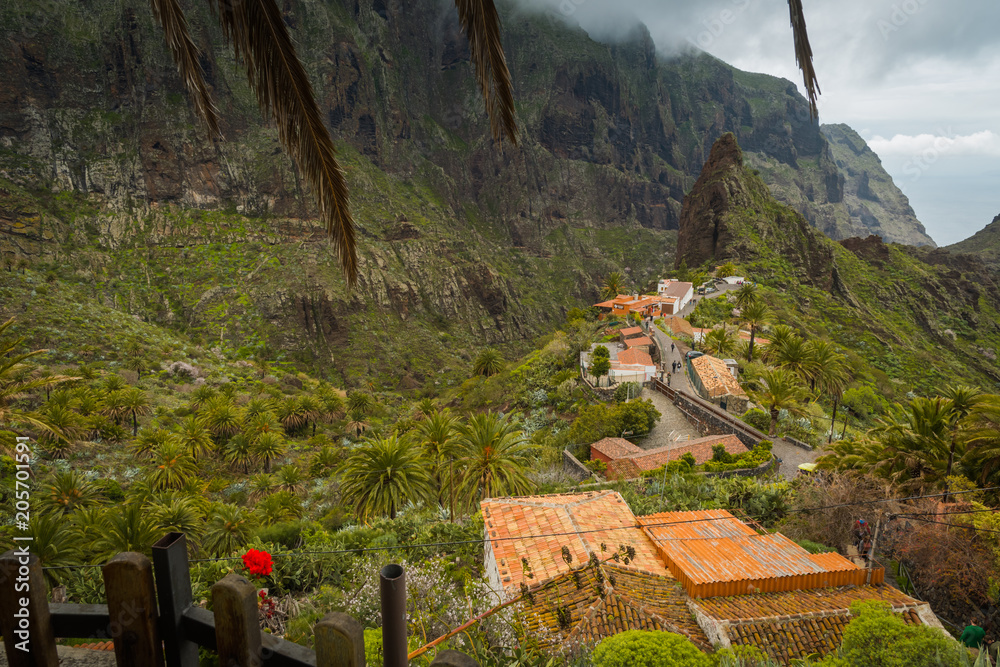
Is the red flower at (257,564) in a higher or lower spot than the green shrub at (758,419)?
higher

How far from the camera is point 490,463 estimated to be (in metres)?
18.6

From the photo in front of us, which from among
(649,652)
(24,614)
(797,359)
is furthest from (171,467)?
(797,359)

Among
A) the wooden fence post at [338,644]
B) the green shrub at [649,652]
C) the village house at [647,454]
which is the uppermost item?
the wooden fence post at [338,644]

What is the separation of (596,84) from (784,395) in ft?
627

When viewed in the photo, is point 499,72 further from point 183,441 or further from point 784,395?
point 183,441

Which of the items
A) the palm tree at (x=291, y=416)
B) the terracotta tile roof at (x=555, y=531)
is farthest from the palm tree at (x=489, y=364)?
the terracotta tile roof at (x=555, y=531)

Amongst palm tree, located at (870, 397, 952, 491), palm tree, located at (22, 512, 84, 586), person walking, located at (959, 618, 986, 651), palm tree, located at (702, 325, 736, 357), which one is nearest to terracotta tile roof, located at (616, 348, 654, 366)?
palm tree, located at (702, 325, 736, 357)

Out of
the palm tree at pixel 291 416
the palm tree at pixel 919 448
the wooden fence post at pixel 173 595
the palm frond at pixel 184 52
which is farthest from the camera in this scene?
the palm tree at pixel 291 416

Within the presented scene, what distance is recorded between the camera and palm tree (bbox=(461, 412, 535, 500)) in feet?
60.8

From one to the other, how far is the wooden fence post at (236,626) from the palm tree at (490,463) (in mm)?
17093

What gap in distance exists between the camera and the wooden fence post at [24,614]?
5.97 feet

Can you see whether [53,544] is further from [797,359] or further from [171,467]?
[797,359]

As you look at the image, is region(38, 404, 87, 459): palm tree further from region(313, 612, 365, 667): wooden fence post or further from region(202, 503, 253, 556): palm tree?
region(313, 612, 365, 667): wooden fence post

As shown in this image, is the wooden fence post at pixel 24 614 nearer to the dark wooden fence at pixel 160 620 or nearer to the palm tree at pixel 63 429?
the dark wooden fence at pixel 160 620
